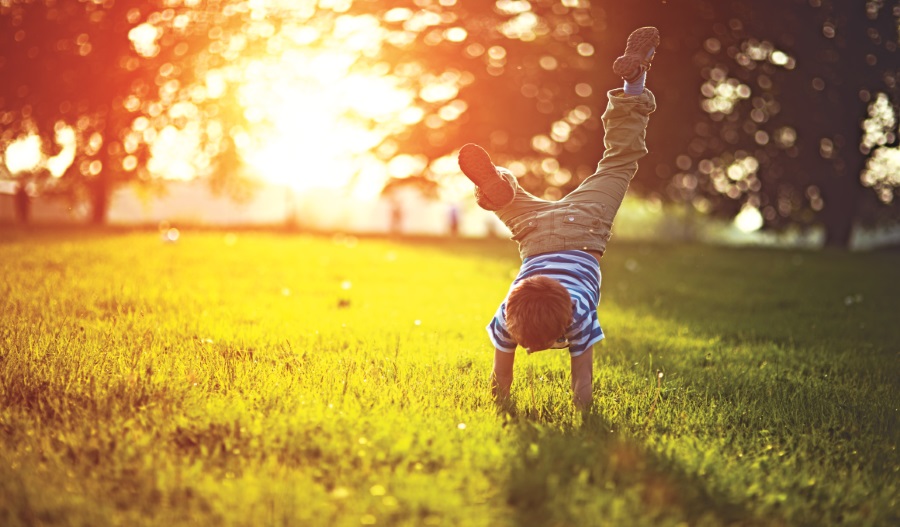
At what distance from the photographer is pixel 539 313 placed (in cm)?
333

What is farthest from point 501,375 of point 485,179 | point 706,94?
point 706,94

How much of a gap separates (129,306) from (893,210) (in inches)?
1025

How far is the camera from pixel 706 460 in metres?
3.28

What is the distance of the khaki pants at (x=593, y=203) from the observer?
4070 mm

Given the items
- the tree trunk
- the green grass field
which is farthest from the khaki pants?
the tree trunk

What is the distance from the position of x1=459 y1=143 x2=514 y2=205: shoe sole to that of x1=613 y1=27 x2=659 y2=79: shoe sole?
1008 millimetres

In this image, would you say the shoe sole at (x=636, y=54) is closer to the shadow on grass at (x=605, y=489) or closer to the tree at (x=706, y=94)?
the shadow on grass at (x=605, y=489)

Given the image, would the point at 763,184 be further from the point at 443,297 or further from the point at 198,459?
the point at 198,459

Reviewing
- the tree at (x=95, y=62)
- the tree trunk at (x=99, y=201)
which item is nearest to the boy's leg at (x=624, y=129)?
the tree at (x=95, y=62)

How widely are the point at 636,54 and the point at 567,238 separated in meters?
1.25

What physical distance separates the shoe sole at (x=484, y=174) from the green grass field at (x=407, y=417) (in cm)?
119

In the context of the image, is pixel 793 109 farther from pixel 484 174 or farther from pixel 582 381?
pixel 582 381

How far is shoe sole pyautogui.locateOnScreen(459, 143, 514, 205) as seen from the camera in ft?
13.0

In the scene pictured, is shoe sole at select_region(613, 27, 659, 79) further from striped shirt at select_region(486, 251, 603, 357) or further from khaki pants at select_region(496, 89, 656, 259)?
striped shirt at select_region(486, 251, 603, 357)
